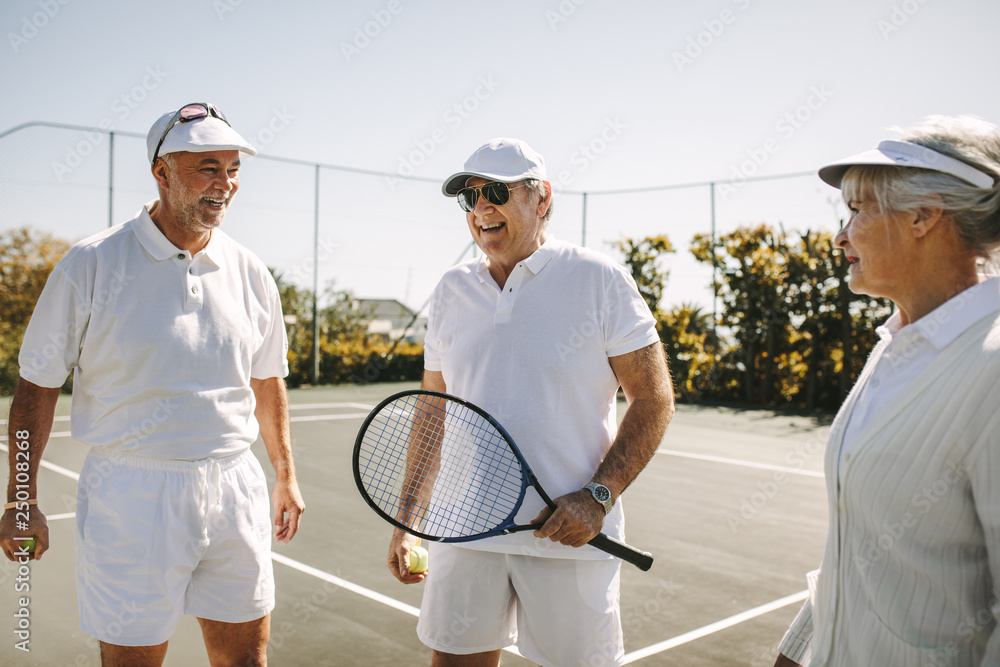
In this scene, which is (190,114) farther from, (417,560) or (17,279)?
(17,279)

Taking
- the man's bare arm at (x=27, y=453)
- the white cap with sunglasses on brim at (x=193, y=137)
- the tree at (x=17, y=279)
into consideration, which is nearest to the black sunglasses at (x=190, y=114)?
the white cap with sunglasses on brim at (x=193, y=137)

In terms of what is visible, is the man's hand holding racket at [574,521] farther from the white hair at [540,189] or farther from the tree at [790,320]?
the tree at [790,320]

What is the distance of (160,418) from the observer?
2.28m

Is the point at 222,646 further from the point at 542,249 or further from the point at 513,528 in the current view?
the point at 542,249

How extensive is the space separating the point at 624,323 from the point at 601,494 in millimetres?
461

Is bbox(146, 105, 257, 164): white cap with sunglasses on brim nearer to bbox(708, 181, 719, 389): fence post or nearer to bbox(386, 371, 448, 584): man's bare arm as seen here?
bbox(386, 371, 448, 584): man's bare arm

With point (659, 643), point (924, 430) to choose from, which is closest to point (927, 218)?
point (924, 430)

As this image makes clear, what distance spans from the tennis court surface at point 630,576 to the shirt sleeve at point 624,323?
1.25 ft

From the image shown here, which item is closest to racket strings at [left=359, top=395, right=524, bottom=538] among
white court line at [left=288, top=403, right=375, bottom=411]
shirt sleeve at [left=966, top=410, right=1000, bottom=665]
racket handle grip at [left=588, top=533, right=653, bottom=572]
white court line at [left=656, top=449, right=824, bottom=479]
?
racket handle grip at [left=588, top=533, right=653, bottom=572]

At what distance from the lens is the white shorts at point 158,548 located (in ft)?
7.32

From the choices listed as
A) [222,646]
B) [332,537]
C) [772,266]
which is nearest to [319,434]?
[332,537]

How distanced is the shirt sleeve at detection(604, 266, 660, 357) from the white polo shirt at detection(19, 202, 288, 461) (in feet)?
3.69

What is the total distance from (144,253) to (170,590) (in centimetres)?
96

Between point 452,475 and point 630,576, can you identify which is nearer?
point 452,475
